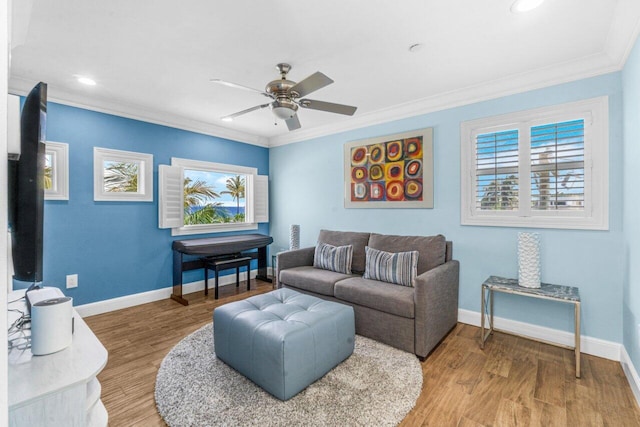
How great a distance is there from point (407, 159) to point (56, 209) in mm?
3886

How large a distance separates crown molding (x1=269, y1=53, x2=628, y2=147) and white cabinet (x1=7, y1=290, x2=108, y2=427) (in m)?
3.47

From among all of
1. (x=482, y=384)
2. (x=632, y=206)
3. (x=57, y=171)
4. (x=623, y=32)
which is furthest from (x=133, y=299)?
(x=623, y=32)

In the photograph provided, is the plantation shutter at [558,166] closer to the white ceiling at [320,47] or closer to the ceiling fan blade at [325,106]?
the white ceiling at [320,47]

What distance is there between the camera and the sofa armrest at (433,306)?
2.31 meters

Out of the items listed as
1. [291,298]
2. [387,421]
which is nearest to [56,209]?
[291,298]

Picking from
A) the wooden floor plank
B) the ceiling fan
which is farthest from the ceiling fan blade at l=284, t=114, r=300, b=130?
the wooden floor plank

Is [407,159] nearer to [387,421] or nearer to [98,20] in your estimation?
[387,421]

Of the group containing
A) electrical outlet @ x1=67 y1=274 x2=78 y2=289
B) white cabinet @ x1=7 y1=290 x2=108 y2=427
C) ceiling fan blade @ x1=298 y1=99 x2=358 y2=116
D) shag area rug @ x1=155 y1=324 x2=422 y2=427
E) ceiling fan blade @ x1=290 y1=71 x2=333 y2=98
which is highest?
ceiling fan blade @ x1=290 y1=71 x2=333 y2=98

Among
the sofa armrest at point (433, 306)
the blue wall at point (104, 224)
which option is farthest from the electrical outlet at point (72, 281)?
the sofa armrest at point (433, 306)

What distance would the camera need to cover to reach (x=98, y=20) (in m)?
1.91

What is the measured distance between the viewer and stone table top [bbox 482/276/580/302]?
7.22 ft

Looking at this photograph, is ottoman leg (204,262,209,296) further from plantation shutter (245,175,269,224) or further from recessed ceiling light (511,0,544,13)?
recessed ceiling light (511,0,544,13)

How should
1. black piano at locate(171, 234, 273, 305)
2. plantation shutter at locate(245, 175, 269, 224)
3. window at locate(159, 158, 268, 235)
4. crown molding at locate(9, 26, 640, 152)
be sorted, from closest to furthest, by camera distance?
crown molding at locate(9, 26, 640, 152) → black piano at locate(171, 234, 273, 305) → window at locate(159, 158, 268, 235) → plantation shutter at locate(245, 175, 269, 224)

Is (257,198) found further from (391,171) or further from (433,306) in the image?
(433,306)
